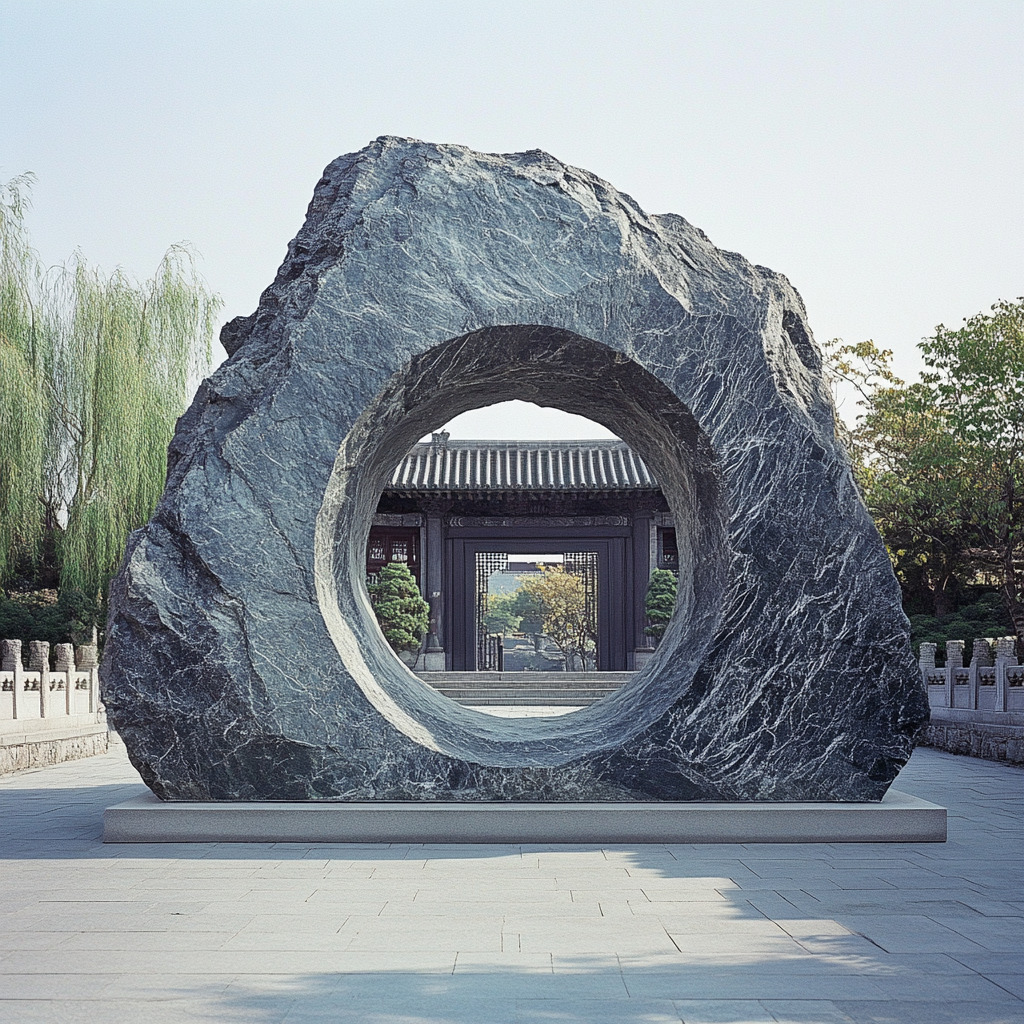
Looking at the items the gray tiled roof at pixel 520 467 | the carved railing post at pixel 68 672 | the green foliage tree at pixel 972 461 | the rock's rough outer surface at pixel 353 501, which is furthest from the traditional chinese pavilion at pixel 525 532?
the rock's rough outer surface at pixel 353 501

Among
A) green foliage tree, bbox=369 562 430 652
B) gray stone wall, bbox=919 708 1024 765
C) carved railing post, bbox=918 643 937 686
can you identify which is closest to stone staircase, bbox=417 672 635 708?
green foliage tree, bbox=369 562 430 652

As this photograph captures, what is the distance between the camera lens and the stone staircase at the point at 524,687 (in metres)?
18.4

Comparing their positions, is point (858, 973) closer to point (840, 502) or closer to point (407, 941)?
point (407, 941)

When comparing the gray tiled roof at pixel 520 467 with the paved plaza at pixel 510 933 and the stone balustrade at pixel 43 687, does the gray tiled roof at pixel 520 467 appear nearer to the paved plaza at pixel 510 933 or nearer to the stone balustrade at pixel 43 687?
the stone balustrade at pixel 43 687

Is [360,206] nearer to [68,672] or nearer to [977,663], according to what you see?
[68,672]

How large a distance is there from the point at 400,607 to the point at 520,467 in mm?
3858

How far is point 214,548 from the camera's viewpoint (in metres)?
5.33

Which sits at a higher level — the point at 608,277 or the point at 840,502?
the point at 608,277

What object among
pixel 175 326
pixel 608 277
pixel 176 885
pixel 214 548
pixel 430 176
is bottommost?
pixel 176 885

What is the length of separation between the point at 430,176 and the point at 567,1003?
14.5 feet

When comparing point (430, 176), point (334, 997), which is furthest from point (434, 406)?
point (334, 997)

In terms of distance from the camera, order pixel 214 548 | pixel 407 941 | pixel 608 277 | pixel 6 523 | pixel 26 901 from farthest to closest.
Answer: pixel 6 523
pixel 608 277
pixel 214 548
pixel 26 901
pixel 407 941

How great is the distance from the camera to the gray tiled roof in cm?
1945

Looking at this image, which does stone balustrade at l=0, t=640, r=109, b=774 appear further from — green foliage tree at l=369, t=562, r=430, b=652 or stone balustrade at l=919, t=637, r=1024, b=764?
stone balustrade at l=919, t=637, r=1024, b=764
